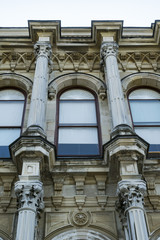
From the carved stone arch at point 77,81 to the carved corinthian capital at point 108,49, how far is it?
856 mm

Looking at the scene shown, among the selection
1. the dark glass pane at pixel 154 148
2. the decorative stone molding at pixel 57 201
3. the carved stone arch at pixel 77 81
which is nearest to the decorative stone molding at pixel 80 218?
the decorative stone molding at pixel 57 201

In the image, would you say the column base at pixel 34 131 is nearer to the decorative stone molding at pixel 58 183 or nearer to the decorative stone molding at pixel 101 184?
the decorative stone molding at pixel 58 183

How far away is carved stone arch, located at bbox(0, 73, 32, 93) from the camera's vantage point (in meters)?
11.9

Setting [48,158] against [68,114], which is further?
[68,114]

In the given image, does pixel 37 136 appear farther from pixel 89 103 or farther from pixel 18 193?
pixel 89 103

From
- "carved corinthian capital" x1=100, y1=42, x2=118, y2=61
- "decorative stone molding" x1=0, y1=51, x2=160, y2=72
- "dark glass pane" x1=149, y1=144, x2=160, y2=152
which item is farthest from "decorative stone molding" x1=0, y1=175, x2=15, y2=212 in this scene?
"carved corinthian capital" x1=100, y1=42, x2=118, y2=61

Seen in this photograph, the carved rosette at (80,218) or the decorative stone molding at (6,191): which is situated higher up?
the decorative stone molding at (6,191)

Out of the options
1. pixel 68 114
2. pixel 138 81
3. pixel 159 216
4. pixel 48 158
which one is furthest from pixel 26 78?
pixel 159 216

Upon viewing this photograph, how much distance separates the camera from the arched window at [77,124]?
9.65 meters

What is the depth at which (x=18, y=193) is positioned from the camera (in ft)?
23.0

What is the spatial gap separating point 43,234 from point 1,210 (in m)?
1.17

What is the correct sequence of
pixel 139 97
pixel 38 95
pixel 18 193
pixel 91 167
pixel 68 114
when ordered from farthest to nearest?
pixel 139 97, pixel 68 114, pixel 38 95, pixel 91 167, pixel 18 193

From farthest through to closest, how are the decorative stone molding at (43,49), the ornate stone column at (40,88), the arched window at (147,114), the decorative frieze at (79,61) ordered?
the decorative frieze at (79,61) < the decorative stone molding at (43,49) < the arched window at (147,114) < the ornate stone column at (40,88)

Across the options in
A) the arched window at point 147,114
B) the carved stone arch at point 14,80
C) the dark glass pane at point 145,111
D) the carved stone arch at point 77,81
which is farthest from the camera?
the carved stone arch at point 14,80
